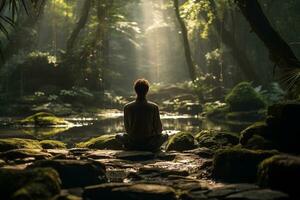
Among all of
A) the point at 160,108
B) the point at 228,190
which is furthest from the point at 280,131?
→ the point at 160,108

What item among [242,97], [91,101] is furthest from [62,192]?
[91,101]

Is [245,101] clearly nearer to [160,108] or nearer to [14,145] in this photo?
[160,108]

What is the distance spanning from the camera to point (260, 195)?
6.32 meters

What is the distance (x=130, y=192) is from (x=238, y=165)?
211cm

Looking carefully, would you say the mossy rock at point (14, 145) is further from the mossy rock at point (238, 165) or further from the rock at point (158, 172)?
the mossy rock at point (238, 165)

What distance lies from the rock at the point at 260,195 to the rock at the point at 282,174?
208 millimetres

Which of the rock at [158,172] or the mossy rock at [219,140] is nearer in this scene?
the rock at [158,172]

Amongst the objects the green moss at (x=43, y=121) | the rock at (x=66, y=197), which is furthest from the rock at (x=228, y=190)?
the green moss at (x=43, y=121)

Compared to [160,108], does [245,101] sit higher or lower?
higher

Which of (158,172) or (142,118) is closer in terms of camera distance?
(158,172)

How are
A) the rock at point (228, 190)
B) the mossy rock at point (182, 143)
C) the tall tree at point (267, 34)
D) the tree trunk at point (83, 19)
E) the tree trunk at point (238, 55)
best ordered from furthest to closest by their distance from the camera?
the tree trunk at point (238, 55) < the tree trunk at point (83, 19) < the tall tree at point (267, 34) < the mossy rock at point (182, 143) < the rock at point (228, 190)

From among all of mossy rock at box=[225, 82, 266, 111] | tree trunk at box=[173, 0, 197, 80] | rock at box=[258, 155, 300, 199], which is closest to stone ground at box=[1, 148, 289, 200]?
rock at box=[258, 155, 300, 199]

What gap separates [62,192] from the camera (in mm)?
6695

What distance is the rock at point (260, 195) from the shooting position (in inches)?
243
